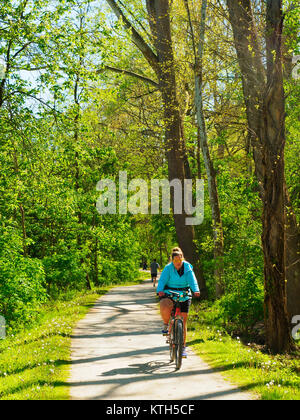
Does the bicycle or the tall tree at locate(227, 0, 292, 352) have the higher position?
the tall tree at locate(227, 0, 292, 352)

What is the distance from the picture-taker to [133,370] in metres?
8.34

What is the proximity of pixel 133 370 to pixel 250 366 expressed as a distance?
6.29 ft

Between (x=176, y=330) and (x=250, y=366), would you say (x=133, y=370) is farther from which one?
(x=250, y=366)

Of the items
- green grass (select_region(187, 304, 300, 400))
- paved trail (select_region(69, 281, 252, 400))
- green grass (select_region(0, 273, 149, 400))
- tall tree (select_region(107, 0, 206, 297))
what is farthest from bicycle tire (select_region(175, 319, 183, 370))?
tall tree (select_region(107, 0, 206, 297))

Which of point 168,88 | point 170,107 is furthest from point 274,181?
point 168,88

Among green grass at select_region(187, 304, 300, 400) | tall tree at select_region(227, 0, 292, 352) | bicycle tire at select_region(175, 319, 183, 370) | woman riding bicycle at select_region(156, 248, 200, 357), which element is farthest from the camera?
tall tree at select_region(227, 0, 292, 352)

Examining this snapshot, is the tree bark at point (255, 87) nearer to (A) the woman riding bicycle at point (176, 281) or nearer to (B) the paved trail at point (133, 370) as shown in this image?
(A) the woman riding bicycle at point (176, 281)

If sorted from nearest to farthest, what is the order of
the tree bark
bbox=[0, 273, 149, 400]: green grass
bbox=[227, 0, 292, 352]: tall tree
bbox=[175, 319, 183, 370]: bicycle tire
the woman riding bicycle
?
bbox=[0, 273, 149, 400]: green grass
bbox=[175, 319, 183, 370]: bicycle tire
the woman riding bicycle
bbox=[227, 0, 292, 352]: tall tree
the tree bark

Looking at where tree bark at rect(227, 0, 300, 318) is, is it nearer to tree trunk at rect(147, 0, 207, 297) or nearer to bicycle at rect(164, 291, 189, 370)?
bicycle at rect(164, 291, 189, 370)

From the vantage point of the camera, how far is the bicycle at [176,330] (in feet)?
26.7


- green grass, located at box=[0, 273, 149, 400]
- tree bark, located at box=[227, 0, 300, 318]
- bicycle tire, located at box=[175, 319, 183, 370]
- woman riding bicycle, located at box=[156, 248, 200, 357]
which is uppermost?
tree bark, located at box=[227, 0, 300, 318]

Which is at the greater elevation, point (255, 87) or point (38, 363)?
point (255, 87)

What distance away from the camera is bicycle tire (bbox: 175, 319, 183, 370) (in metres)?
8.09
